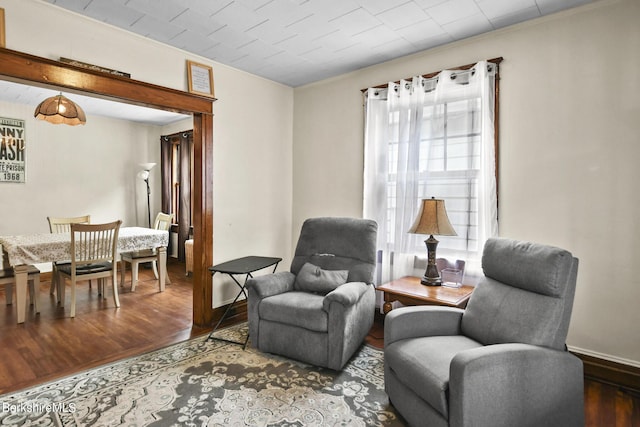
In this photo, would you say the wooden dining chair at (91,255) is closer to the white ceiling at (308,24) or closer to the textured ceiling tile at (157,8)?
the white ceiling at (308,24)

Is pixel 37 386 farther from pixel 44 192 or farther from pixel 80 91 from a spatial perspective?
pixel 44 192

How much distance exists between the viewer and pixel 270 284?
9.41 feet

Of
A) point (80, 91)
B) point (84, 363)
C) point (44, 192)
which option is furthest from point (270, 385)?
point (44, 192)

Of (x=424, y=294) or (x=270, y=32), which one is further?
(x=270, y=32)

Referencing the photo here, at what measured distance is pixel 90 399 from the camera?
214cm

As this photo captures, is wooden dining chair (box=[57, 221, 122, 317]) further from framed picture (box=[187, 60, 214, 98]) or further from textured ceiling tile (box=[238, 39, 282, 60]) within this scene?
textured ceiling tile (box=[238, 39, 282, 60])

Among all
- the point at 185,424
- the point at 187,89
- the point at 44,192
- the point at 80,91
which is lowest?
the point at 185,424

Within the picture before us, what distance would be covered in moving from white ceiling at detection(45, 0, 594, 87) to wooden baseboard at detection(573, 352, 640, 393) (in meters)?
2.48

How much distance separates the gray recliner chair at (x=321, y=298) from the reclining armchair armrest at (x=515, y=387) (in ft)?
3.37

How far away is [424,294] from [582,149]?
151 centimetres

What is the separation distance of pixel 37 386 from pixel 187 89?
2578mm

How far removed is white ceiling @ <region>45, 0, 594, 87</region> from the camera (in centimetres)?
241

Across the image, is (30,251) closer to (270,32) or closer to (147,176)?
(147,176)

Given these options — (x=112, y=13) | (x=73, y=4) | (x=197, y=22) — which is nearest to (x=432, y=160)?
(x=197, y=22)
